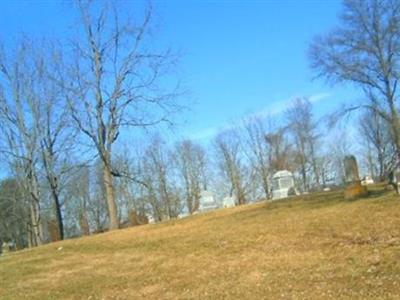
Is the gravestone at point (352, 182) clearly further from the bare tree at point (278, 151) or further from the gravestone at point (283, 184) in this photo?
the bare tree at point (278, 151)

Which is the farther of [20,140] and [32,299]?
[20,140]

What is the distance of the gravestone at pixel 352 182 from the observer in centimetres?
1880

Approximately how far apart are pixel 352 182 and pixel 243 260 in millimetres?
9556

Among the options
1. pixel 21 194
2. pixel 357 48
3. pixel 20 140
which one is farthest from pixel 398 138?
pixel 21 194

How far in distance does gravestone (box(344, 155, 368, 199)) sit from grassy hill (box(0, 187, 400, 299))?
58 cm

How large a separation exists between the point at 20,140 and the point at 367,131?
139 ft

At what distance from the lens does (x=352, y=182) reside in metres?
20.6

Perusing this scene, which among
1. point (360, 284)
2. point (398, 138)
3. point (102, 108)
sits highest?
point (102, 108)

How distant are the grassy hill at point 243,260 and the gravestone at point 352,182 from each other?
579 millimetres

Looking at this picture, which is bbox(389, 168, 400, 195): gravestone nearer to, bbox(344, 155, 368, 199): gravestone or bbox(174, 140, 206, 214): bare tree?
bbox(344, 155, 368, 199): gravestone

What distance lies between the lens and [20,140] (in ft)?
110

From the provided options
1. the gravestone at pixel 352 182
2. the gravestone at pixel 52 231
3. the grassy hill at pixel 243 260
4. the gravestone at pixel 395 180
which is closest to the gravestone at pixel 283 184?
the gravestone at pixel 352 182

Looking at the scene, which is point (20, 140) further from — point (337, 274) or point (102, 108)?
point (337, 274)

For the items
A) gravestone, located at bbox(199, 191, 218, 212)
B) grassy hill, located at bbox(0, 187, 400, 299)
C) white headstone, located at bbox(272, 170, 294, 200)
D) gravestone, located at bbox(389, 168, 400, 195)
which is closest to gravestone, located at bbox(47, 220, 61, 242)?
gravestone, located at bbox(199, 191, 218, 212)
